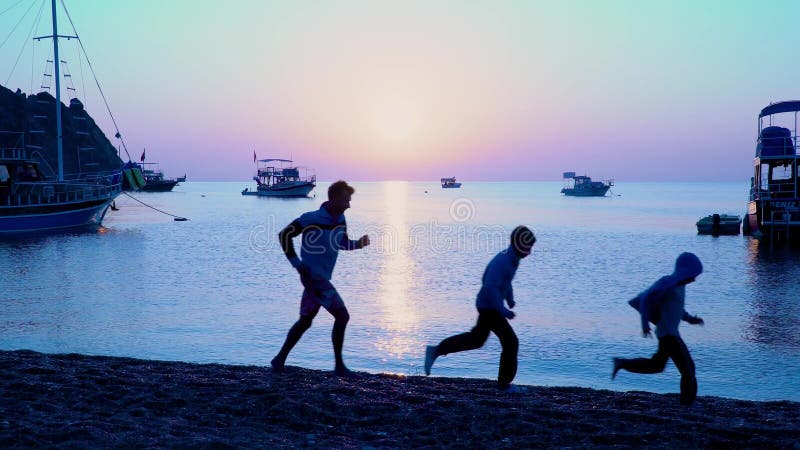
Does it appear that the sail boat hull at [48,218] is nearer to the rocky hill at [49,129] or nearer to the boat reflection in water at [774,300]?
the boat reflection in water at [774,300]

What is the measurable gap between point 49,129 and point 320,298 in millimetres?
127193

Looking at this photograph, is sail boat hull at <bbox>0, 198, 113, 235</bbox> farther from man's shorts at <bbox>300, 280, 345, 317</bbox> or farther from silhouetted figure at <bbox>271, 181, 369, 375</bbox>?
silhouetted figure at <bbox>271, 181, 369, 375</bbox>

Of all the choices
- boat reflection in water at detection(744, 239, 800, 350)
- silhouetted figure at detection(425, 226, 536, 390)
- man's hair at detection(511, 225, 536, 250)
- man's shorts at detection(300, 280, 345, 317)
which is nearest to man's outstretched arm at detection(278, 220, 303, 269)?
man's shorts at detection(300, 280, 345, 317)

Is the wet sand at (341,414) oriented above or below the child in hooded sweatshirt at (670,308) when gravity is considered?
below

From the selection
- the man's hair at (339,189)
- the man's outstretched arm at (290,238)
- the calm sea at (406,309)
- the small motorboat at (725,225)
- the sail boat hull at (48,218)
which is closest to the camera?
the man's outstretched arm at (290,238)

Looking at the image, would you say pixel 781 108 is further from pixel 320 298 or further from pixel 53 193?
pixel 53 193

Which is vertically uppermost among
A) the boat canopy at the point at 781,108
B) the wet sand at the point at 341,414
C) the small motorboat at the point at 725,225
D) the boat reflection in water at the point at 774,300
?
the boat canopy at the point at 781,108

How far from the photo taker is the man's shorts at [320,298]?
21.8ft

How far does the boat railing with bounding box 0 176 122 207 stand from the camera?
40250 mm

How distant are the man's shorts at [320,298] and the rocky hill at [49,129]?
9413 centimetres

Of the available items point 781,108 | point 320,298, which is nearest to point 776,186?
point 781,108

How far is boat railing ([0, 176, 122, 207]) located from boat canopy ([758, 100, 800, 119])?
40.5m

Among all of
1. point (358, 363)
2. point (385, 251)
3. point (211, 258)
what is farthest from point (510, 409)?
point (385, 251)

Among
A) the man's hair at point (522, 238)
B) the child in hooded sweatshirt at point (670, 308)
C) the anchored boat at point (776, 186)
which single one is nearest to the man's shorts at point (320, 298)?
the man's hair at point (522, 238)
